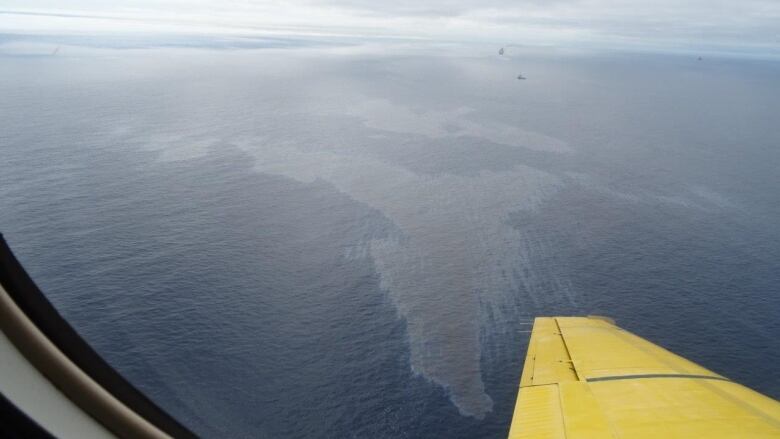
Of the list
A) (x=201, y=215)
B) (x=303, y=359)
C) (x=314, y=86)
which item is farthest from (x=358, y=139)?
(x=314, y=86)

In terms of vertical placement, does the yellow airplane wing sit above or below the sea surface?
above

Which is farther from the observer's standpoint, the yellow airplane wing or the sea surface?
the sea surface

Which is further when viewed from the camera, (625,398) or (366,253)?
(366,253)

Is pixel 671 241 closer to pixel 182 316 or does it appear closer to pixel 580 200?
pixel 580 200

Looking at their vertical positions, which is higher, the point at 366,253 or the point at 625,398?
the point at 625,398
